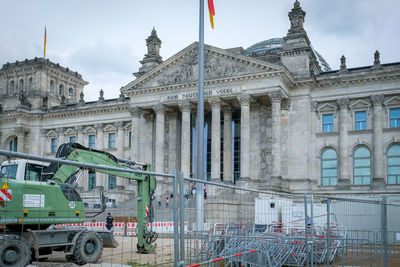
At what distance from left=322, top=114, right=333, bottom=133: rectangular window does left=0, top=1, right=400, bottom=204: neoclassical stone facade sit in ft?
0.29

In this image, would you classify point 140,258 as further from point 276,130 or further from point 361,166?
point 361,166

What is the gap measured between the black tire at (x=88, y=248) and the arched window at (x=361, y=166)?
101 feet

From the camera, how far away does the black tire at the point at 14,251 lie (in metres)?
11.3

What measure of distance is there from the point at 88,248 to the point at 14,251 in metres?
3.20

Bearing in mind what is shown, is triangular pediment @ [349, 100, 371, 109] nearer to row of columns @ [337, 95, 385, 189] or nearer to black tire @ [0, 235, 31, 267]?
row of columns @ [337, 95, 385, 189]

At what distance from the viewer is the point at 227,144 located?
1730 inches

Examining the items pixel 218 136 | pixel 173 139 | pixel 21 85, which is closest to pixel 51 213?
pixel 218 136

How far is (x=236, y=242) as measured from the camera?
46.5 feet

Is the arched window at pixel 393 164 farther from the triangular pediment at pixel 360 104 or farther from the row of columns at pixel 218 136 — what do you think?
the row of columns at pixel 218 136

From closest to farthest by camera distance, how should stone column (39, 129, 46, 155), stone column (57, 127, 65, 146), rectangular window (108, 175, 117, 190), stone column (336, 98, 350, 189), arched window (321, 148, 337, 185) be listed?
stone column (336, 98, 350, 189) → arched window (321, 148, 337, 185) → rectangular window (108, 175, 117, 190) → stone column (57, 127, 65, 146) → stone column (39, 129, 46, 155)

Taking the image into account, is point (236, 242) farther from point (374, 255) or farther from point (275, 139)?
point (275, 139)

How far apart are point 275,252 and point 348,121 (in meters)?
29.3

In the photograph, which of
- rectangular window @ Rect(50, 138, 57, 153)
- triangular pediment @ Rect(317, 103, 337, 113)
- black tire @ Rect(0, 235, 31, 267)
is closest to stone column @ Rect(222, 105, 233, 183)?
triangular pediment @ Rect(317, 103, 337, 113)

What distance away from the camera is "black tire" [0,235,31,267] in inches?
446
